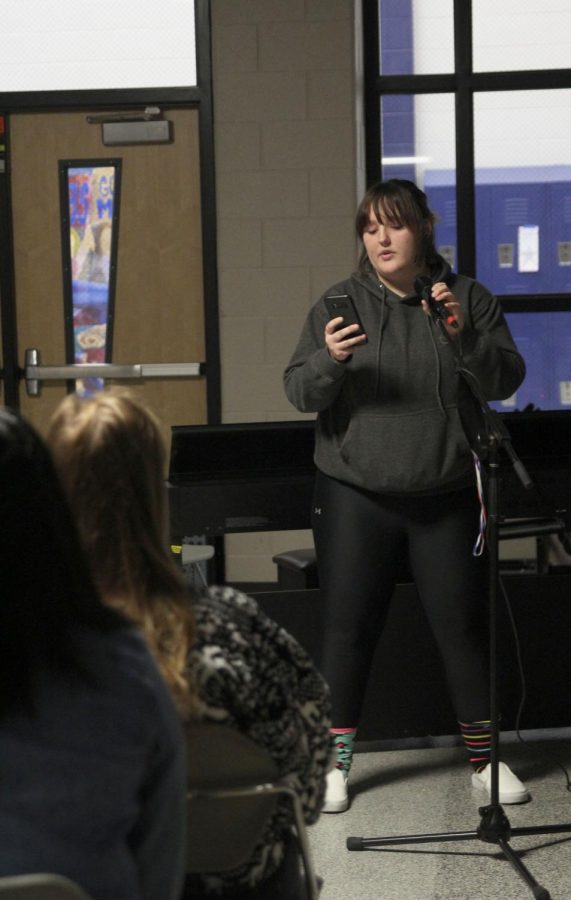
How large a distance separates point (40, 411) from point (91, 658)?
13.6ft

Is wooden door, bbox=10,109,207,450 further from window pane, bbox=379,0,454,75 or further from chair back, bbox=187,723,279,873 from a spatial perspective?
chair back, bbox=187,723,279,873

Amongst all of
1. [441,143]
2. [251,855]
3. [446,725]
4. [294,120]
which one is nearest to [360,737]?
[446,725]

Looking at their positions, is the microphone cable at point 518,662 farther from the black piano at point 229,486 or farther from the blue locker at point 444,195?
the blue locker at point 444,195

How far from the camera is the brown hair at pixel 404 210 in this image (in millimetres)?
2756

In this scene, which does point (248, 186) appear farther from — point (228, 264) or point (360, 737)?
point (360, 737)

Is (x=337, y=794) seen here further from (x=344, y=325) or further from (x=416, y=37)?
(x=416, y=37)

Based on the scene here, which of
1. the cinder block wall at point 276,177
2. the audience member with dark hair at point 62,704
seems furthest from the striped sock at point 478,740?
the cinder block wall at point 276,177

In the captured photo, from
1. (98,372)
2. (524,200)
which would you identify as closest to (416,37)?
(524,200)

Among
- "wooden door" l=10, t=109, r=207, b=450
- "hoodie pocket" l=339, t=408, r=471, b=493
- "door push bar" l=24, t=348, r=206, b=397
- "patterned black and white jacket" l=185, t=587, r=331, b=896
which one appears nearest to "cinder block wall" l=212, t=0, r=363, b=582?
"wooden door" l=10, t=109, r=207, b=450

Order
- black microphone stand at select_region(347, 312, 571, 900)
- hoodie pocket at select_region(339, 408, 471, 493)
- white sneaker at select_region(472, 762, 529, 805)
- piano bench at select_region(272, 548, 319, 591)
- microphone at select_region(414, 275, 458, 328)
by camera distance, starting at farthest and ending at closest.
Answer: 1. piano bench at select_region(272, 548, 319, 591)
2. white sneaker at select_region(472, 762, 529, 805)
3. hoodie pocket at select_region(339, 408, 471, 493)
4. microphone at select_region(414, 275, 458, 328)
5. black microphone stand at select_region(347, 312, 571, 900)

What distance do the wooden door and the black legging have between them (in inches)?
88.5

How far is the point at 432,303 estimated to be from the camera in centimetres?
252

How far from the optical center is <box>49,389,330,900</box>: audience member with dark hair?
1309 millimetres

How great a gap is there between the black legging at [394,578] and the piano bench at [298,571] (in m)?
0.44
